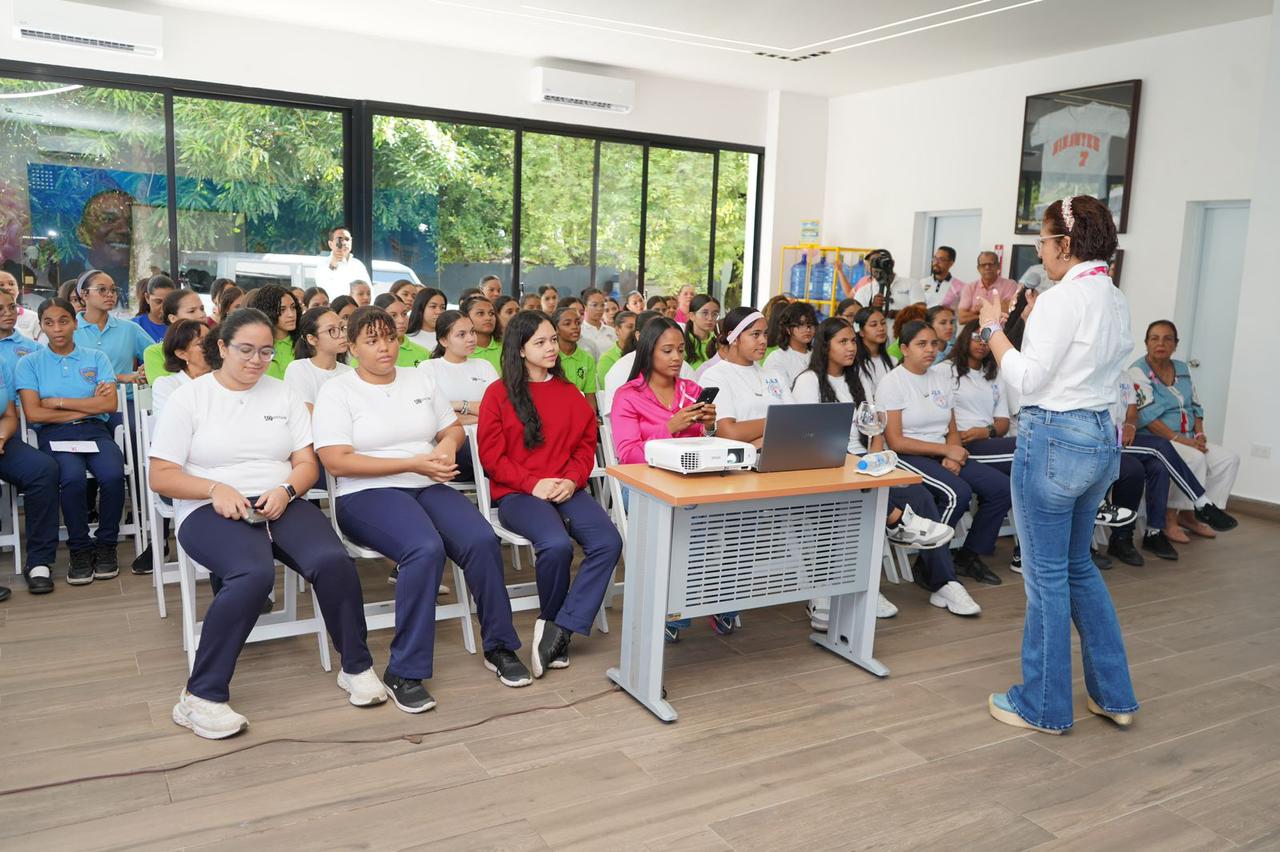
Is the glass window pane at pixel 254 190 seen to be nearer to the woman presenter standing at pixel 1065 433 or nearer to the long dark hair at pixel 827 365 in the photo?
the long dark hair at pixel 827 365

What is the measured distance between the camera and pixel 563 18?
24.4 feet

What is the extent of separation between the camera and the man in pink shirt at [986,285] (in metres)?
8.06

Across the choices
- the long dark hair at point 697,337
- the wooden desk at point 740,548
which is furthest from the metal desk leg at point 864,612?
the long dark hair at point 697,337

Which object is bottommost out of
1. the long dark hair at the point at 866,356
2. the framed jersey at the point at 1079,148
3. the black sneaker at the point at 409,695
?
the black sneaker at the point at 409,695

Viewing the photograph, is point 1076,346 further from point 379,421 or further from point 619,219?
point 619,219

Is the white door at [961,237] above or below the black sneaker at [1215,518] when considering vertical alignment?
above

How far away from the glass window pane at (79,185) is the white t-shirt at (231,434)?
551cm

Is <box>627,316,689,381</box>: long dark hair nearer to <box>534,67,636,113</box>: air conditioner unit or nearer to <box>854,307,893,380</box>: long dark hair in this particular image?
<box>854,307,893,380</box>: long dark hair

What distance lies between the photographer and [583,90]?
9000 millimetres

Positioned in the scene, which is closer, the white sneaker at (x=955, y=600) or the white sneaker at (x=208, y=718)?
the white sneaker at (x=208, y=718)

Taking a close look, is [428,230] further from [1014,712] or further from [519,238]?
[1014,712]

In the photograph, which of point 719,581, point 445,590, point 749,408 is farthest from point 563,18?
point 719,581

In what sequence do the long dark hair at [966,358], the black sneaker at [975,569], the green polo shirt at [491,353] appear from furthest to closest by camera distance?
the green polo shirt at [491,353] < the long dark hair at [966,358] < the black sneaker at [975,569]

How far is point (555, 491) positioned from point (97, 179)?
6192mm
